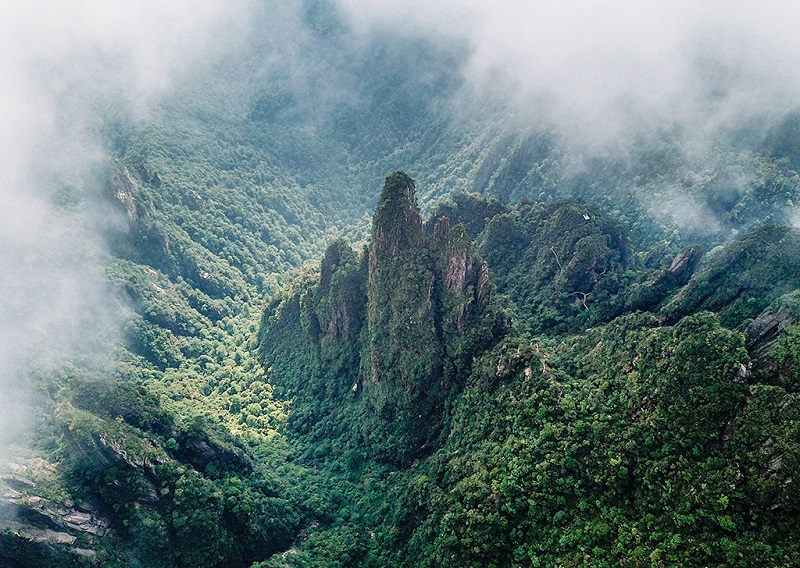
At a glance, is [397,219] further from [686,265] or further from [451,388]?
[686,265]

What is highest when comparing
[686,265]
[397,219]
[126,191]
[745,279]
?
[126,191]

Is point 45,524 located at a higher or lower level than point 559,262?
lower

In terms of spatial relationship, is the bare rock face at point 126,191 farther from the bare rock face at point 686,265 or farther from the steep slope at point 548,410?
the bare rock face at point 686,265

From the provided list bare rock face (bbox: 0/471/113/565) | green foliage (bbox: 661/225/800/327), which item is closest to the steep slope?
green foliage (bbox: 661/225/800/327)

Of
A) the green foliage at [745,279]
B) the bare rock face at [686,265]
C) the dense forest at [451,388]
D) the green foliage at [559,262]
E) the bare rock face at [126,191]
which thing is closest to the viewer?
the dense forest at [451,388]

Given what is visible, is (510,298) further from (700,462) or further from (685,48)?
(685,48)

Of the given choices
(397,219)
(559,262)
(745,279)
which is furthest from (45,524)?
(745,279)

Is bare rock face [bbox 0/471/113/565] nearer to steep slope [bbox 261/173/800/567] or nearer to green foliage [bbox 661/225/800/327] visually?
steep slope [bbox 261/173/800/567]

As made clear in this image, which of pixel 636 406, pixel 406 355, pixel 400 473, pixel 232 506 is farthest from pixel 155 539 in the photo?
pixel 636 406

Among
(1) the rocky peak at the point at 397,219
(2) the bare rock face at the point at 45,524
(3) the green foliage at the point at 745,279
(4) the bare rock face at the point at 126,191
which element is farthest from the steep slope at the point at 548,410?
(4) the bare rock face at the point at 126,191
